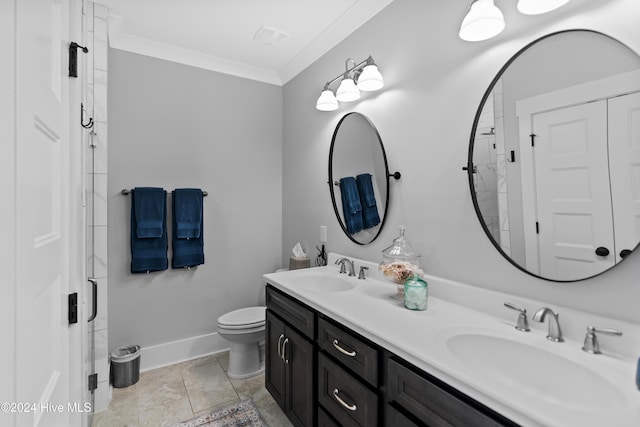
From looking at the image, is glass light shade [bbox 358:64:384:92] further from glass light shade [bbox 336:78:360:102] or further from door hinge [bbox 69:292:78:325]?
door hinge [bbox 69:292:78:325]

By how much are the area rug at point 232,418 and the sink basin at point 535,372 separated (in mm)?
1381

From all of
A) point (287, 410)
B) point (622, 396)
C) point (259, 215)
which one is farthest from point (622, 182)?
point (259, 215)

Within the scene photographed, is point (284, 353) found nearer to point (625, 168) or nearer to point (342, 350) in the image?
point (342, 350)

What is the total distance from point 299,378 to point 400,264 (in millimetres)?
810

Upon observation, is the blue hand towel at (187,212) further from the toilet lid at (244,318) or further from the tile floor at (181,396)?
the tile floor at (181,396)

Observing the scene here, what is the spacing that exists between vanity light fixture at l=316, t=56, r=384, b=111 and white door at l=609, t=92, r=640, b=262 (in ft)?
3.53

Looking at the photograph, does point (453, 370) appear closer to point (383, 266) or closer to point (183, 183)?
point (383, 266)

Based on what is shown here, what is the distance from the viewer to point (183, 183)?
2.65 metres

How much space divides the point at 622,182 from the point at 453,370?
0.81 metres

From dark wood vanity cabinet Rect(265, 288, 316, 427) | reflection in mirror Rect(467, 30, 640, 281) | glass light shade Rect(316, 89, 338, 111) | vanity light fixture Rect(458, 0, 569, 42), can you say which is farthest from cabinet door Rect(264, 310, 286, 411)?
vanity light fixture Rect(458, 0, 569, 42)

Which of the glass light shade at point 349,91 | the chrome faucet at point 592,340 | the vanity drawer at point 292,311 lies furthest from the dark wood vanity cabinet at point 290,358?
the glass light shade at point 349,91

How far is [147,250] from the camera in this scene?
244cm

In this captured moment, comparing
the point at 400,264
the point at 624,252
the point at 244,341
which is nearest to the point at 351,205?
the point at 400,264

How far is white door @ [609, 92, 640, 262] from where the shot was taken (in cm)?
96
